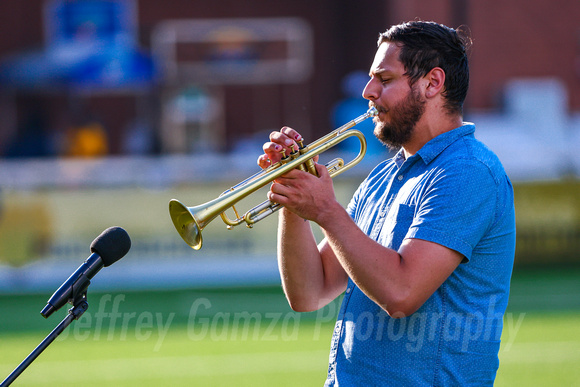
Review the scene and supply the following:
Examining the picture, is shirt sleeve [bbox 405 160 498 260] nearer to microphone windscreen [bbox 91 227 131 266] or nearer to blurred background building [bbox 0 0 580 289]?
microphone windscreen [bbox 91 227 131 266]

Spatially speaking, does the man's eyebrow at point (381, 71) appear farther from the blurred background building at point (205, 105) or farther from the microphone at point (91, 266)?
the blurred background building at point (205, 105)

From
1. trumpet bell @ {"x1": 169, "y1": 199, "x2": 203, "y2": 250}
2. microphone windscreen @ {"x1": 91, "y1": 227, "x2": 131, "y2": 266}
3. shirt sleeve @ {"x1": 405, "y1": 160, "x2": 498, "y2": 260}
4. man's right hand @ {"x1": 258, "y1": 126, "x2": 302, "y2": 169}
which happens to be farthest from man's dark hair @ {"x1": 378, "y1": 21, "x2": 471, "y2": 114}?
microphone windscreen @ {"x1": 91, "y1": 227, "x2": 131, "y2": 266}

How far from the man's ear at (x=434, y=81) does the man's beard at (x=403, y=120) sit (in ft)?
0.12

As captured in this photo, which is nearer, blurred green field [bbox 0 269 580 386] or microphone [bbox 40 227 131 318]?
microphone [bbox 40 227 131 318]

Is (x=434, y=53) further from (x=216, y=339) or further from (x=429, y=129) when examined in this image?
(x=216, y=339)

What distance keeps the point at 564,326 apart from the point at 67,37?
12.5 m

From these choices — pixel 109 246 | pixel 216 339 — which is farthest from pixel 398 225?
pixel 216 339

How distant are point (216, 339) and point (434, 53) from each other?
20.7 ft

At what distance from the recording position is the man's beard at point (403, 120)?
295cm

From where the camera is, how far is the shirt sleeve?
272cm

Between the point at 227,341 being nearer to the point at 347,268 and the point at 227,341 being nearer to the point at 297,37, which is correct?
the point at 347,268

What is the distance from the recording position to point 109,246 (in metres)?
2.71

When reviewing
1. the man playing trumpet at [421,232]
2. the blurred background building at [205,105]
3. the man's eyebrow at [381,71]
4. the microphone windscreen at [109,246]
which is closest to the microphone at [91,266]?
the microphone windscreen at [109,246]

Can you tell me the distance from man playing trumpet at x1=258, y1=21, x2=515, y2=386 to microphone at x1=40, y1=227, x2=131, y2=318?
54 centimetres
